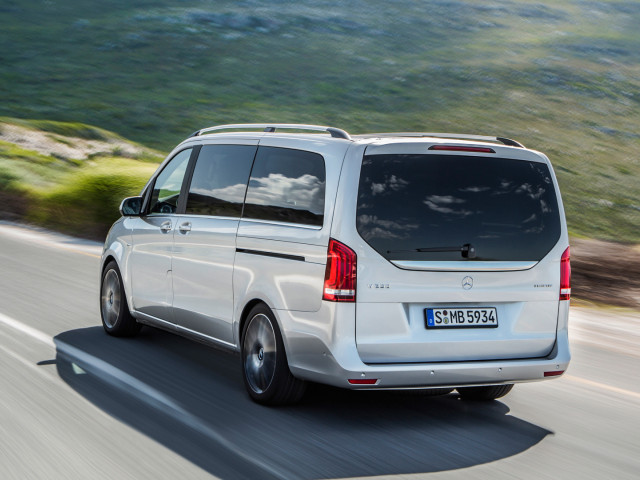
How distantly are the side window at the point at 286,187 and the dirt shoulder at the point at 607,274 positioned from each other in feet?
21.0

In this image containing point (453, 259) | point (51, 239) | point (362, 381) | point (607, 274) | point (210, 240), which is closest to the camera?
point (362, 381)

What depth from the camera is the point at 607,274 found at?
12492 millimetres

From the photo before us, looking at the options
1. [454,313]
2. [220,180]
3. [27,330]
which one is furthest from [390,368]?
[27,330]

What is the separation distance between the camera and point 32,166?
26.0m

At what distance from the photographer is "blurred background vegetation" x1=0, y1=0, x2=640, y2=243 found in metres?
29.7

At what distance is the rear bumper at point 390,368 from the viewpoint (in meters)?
5.61

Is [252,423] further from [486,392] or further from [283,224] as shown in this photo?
[486,392]

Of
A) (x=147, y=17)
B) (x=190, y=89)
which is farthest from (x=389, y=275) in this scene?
(x=147, y=17)

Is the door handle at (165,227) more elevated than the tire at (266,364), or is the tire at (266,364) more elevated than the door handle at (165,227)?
the door handle at (165,227)

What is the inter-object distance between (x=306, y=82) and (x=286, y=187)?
47.3m

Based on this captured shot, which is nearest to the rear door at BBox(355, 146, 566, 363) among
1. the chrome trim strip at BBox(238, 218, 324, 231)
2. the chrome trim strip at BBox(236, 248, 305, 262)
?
the chrome trim strip at BBox(238, 218, 324, 231)

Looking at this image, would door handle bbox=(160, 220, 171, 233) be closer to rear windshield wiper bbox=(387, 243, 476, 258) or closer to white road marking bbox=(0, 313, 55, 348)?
white road marking bbox=(0, 313, 55, 348)

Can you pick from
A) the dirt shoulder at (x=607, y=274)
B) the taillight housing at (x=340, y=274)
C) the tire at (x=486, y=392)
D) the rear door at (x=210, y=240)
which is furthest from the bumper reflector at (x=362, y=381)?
the dirt shoulder at (x=607, y=274)

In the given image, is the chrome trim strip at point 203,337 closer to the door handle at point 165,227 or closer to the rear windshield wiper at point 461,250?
the door handle at point 165,227
